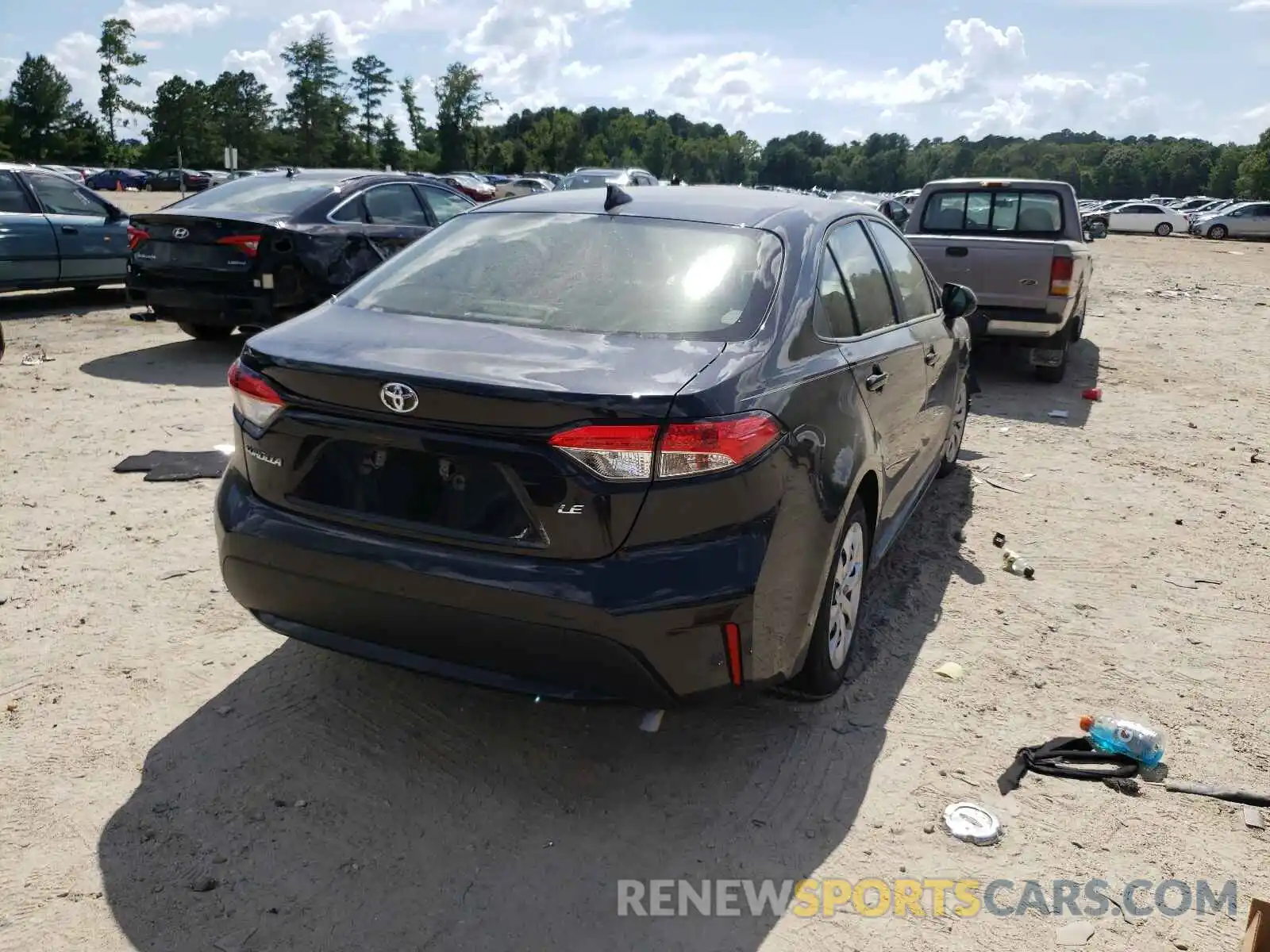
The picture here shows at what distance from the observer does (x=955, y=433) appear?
652 centimetres

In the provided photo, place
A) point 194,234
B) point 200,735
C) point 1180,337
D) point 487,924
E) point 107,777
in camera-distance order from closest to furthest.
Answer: point 487,924 → point 107,777 → point 200,735 → point 194,234 → point 1180,337

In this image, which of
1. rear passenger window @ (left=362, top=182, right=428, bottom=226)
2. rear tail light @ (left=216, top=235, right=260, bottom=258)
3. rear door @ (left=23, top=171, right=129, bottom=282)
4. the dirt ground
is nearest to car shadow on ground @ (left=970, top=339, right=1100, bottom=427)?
the dirt ground

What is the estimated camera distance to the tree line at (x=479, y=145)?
84.6m

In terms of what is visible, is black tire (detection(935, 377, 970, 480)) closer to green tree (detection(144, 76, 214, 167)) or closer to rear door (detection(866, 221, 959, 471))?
rear door (detection(866, 221, 959, 471))

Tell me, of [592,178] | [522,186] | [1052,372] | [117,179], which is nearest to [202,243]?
[1052,372]

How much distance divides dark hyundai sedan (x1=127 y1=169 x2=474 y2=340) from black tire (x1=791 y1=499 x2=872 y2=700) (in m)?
6.27

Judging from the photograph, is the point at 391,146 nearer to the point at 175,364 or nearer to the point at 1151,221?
the point at 1151,221

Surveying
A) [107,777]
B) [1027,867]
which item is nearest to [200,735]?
[107,777]

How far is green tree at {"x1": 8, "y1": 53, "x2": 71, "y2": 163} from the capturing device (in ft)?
275

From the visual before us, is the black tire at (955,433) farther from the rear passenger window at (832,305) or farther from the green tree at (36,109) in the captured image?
the green tree at (36,109)

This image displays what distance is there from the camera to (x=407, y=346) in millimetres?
3021

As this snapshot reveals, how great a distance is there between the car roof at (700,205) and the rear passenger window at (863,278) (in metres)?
0.10

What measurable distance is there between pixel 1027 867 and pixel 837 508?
1.16m

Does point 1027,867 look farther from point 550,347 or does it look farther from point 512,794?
point 550,347
